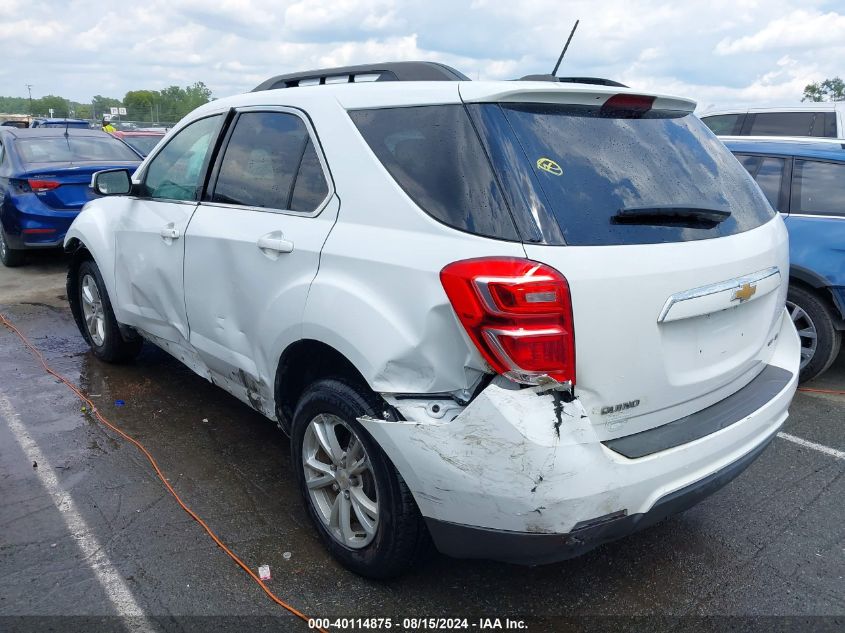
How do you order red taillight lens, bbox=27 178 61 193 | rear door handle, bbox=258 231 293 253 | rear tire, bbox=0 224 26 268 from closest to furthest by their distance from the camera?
rear door handle, bbox=258 231 293 253
red taillight lens, bbox=27 178 61 193
rear tire, bbox=0 224 26 268

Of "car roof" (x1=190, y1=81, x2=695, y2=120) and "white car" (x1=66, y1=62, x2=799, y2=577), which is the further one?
"car roof" (x1=190, y1=81, x2=695, y2=120)

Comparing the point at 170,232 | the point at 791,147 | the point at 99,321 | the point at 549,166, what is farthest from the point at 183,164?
the point at 791,147

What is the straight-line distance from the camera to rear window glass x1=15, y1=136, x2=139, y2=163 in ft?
27.8

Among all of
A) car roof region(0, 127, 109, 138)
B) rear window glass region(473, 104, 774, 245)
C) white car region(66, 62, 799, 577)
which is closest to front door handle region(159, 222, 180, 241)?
white car region(66, 62, 799, 577)

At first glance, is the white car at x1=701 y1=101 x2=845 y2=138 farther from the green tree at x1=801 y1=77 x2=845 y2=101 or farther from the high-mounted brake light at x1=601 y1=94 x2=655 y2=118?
the green tree at x1=801 y1=77 x2=845 y2=101

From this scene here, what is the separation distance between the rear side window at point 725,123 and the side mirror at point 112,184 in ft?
26.2

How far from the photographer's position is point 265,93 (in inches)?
133

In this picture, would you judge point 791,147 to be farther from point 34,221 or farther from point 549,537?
point 34,221

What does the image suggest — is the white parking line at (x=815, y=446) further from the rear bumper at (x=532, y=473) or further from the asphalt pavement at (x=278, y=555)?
the rear bumper at (x=532, y=473)

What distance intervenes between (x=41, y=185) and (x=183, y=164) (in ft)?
16.4

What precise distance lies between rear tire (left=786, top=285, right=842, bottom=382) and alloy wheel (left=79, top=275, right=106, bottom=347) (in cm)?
476

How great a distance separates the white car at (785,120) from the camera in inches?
344

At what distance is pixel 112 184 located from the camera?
13.8 feet

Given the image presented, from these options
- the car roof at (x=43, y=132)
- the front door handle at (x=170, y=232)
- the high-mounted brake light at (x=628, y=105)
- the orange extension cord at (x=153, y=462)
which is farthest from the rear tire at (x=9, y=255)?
the high-mounted brake light at (x=628, y=105)
